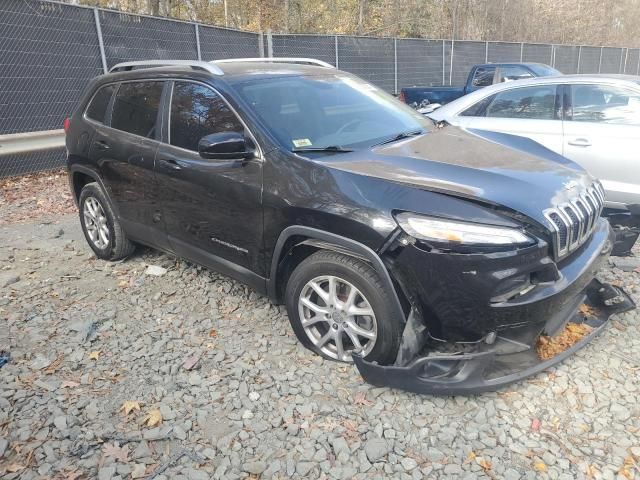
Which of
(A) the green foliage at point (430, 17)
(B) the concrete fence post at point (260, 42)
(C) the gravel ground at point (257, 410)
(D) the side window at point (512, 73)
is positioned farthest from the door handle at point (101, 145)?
(A) the green foliage at point (430, 17)

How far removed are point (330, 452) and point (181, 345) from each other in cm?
143

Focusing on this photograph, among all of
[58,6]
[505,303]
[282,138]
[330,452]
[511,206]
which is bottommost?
[330,452]

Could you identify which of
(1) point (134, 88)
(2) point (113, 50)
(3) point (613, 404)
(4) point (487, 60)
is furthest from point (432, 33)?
(3) point (613, 404)

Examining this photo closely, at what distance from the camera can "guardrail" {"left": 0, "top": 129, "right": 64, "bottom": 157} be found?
7414 mm

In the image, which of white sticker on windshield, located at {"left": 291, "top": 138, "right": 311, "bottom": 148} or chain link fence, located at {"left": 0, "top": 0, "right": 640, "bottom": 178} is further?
chain link fence, located at {"left": 0, "top": 0, "right": 640, "bottom": 178}

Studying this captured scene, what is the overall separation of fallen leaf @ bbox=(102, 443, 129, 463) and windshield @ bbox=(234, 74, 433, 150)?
6.25ft

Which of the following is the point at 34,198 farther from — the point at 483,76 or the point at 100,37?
the point at 483,76

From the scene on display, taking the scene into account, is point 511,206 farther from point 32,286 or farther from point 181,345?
point 32,286

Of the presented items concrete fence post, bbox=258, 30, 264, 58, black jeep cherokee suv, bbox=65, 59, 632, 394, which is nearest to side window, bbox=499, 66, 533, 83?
concrete fence post, bbox=258, 30, 264, 58

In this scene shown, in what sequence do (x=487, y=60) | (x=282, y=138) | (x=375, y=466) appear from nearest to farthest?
(x=375, y=466)
(x=282, y=138)
(x=487, y=60)

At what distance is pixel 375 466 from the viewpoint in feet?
8.06

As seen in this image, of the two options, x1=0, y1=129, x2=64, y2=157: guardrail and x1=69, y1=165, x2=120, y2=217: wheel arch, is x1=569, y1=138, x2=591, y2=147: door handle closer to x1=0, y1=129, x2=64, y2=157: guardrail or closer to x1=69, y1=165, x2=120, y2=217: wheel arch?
x1=69, y1=165, x2=120, y2=217: wheel arch

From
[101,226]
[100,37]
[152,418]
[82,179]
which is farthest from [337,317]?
[100,37]

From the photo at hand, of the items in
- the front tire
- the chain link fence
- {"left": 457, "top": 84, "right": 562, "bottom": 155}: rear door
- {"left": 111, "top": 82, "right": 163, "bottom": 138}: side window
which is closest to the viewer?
the front tire
